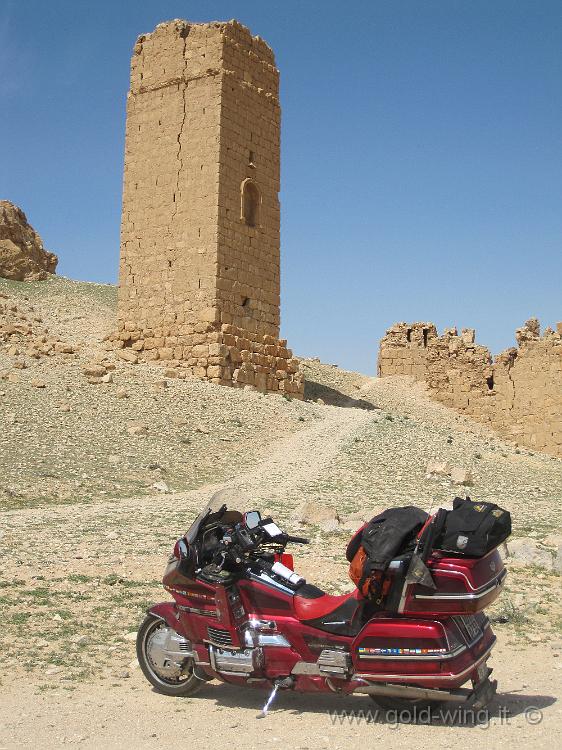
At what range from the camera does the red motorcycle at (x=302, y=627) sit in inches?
158

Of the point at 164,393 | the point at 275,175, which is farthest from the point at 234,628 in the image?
the point at 275,175

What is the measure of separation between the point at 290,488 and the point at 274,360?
858cm

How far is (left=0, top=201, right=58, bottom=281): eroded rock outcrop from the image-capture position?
31703 mm

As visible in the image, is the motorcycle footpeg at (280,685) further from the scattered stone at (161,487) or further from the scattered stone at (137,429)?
the scattered stone at (137,429)

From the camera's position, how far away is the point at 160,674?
470 centimetres

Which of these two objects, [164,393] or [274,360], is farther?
[274,360]

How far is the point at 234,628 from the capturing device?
14.4 ft

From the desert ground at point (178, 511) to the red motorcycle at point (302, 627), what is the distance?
0.19 metres

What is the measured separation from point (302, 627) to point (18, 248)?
30243mm

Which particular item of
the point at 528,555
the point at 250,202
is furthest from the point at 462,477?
the point at 250,202

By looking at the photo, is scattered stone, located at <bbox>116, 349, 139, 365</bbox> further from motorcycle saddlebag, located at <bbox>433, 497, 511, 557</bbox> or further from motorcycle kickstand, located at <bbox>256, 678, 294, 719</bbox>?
motorcycle saddlebag, located at <bbox>433, 497, 511, 557</bbox>

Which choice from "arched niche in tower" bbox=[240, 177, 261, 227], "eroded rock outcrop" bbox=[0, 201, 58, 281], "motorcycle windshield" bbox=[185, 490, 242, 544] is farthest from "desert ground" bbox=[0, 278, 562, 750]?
"eroded rock outcrop" bbox=[0, 201, 58, 281]

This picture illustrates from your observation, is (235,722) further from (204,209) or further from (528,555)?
(204,209)

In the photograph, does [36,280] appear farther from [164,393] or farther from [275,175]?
[164,393]
